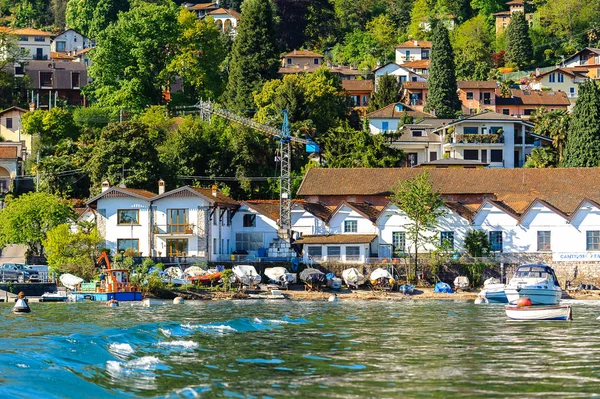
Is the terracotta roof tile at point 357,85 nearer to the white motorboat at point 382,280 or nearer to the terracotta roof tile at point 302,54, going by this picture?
the terracotta roof tile at point 302,54

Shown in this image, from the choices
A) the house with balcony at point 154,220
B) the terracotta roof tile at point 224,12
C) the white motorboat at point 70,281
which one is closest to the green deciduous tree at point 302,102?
the house with balcony at point 154,220

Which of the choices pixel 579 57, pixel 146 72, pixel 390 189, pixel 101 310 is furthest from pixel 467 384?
pixel 579 57

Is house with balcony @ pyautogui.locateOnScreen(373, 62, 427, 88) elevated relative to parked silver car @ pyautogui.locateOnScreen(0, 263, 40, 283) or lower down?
elevated

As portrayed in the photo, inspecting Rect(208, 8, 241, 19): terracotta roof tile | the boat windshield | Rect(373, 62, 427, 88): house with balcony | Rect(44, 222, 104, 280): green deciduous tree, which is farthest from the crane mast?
Rect(208, 8, 241, 19): terracotta roof tile

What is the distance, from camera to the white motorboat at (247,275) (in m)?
75.5

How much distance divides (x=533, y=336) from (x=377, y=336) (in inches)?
251

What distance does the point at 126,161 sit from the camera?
91.4m

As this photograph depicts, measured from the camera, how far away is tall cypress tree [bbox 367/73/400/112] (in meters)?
124

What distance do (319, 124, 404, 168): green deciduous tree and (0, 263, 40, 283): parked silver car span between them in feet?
101

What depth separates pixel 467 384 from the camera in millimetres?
33250

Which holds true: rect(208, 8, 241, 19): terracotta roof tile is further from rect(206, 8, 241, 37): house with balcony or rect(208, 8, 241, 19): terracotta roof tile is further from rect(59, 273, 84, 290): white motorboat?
rect(59, 273, 84, 290): white motorboat


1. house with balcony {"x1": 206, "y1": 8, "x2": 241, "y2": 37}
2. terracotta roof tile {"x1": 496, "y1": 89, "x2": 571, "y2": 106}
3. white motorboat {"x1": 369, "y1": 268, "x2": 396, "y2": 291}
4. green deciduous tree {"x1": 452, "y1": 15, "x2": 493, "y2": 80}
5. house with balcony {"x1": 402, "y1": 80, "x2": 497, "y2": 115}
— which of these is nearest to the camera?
white motorboat {"x1": 369, "y1": 268, "x2": 396, "y2": 291}

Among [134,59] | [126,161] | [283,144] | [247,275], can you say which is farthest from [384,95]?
[247,275]

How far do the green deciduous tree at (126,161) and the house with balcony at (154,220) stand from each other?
8208 mm
